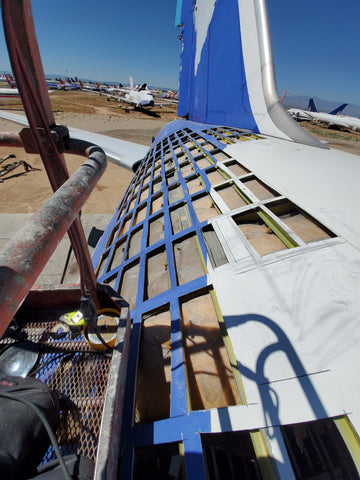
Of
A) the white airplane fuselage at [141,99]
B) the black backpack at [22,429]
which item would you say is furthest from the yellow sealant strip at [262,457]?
the white airplane fuselage at [141,99]

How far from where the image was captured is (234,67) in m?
6.99

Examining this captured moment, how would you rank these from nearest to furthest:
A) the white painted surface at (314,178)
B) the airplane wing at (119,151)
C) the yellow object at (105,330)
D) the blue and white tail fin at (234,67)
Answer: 1. the yellow object at (105,330)
2. the white painted surface at (314,178)
3. the blue and white tail fin at (234,67)
4. the airplane wing at (119,151)

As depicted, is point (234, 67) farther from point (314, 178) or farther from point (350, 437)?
point (350, 437)

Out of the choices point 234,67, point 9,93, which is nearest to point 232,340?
point 234,67

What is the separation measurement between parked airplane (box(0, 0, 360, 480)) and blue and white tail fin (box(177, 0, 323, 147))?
3051 millimetres

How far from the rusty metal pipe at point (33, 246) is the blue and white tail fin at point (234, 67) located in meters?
5.26

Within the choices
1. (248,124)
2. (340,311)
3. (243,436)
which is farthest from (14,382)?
(248,124)

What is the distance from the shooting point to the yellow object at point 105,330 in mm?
1964

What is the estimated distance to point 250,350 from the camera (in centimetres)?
161

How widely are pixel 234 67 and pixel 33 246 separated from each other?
8.42 meters

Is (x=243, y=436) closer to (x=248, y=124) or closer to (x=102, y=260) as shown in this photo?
(x=102, y=260)

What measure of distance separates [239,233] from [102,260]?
10.3ft

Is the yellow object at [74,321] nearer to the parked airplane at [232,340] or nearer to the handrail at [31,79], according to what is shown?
the parked airplane at [232,340]

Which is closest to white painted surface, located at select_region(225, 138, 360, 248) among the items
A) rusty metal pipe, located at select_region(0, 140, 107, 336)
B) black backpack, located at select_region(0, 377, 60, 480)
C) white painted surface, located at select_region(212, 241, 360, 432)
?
white painted surface, located at select_region(212, 241, 360, 432)
